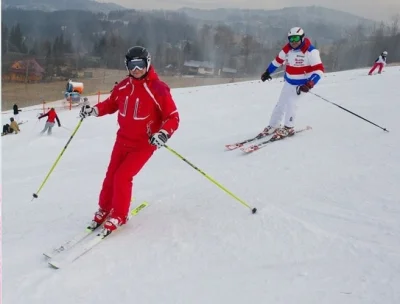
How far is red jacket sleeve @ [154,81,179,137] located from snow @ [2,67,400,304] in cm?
91

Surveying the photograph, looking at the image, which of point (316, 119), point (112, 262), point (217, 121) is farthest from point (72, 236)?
point (217, 121)

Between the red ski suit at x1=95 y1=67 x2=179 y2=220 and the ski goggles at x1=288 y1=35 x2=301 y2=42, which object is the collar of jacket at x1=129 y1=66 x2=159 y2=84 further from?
the ski goggles at x1=288 y1=35 x2=301 y2=42

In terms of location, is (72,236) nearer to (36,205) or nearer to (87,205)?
(87,205)

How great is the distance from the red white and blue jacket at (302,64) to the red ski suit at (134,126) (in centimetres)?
345

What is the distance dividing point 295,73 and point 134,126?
3.85 meters

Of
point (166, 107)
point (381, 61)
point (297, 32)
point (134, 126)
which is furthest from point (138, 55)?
point (381, 61)

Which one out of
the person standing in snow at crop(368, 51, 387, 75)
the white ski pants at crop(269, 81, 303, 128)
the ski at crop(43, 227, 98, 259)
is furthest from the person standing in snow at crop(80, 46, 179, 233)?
the person standing in snow at crop(368, 51, 387, 75)

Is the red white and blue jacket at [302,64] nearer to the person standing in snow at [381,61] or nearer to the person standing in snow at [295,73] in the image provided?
the person standing in snow at [295,73]

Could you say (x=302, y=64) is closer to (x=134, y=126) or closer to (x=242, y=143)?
(x=242, y=143)

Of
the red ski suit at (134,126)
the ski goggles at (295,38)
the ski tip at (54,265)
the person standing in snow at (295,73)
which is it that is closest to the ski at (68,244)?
the ski tip at (54,265)

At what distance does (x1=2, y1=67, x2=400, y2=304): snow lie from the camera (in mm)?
2789

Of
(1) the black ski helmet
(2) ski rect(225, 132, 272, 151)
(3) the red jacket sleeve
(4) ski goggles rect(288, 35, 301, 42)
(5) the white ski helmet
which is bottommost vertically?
(2) ski rect(225, 132, 272, 151)

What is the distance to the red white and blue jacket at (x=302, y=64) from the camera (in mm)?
6738

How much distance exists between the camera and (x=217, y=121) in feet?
38.1
